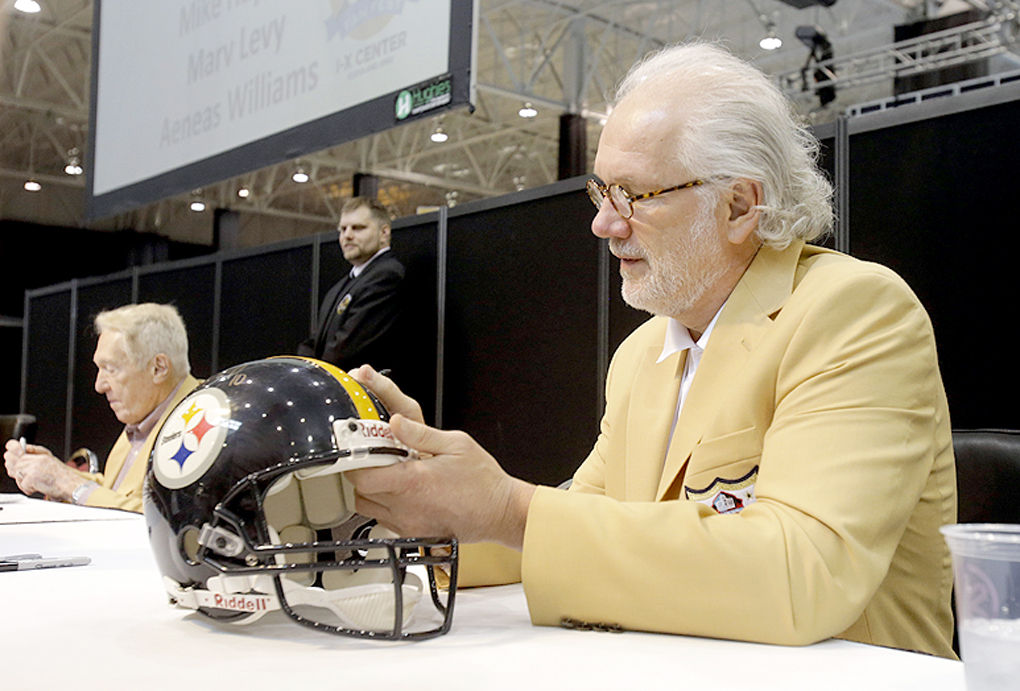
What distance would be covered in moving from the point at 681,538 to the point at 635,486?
37 centimetres

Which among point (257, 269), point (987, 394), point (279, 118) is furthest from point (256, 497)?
point (257, 269)

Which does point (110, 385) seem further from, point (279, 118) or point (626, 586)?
point (626, 586)

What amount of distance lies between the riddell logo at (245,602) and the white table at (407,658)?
0.10 ft

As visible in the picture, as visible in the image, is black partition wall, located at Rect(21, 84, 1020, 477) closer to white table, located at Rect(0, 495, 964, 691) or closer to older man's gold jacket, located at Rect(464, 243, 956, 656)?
older man's gold jacket, located at Rect(464, 243, 956, 656)

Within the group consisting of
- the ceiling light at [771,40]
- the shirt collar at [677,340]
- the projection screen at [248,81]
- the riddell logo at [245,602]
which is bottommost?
the riddell logo at [245,602]

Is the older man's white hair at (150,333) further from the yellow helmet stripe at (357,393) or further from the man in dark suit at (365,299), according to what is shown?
the yellow helmet stripe at (357,393)

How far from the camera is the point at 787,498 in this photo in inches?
39.1

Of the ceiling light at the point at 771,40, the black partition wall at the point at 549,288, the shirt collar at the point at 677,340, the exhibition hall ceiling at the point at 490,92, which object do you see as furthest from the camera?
the exhibition hall ceiling at the point at 490,92

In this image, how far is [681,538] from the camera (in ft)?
3.05

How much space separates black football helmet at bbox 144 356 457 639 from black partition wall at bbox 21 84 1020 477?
2.27 metres

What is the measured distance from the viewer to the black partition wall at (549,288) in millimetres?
2699

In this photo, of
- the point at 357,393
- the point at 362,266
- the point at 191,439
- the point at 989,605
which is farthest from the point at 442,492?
the point at 362,266

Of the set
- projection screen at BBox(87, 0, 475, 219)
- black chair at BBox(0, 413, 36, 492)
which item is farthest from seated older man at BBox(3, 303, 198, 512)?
black chair at BBox(0, 413, 36, 492)

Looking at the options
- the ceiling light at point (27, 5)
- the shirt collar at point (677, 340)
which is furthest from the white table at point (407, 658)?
the ceiling light at point (27, 5)
